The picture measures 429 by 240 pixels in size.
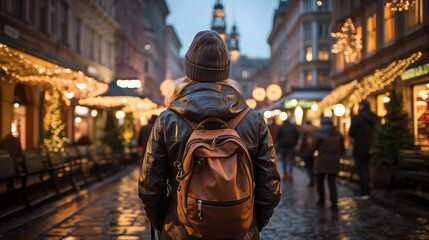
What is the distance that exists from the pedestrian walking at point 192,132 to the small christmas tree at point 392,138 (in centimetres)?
913

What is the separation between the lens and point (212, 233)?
7.86 feet

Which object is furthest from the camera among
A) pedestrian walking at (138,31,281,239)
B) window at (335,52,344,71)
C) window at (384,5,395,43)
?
window at (335,52,344,71)

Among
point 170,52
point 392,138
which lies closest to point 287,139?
point 392,138

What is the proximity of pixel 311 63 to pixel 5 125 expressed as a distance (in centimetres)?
4339

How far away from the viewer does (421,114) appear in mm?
13289

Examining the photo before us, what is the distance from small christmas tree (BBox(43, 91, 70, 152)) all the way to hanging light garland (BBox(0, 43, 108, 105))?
0.48 m

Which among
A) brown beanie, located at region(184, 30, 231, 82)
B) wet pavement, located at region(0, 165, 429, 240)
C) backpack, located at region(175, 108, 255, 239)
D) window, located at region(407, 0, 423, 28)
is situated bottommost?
wet pavement, located at region(0, 165, 429, 240)

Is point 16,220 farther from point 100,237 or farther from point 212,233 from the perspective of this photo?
point 212,233

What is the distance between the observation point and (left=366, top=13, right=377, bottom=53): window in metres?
20.3

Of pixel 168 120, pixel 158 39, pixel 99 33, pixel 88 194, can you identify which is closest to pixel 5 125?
pixel 88 194

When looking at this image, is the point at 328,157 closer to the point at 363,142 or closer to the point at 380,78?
the point at 363,142

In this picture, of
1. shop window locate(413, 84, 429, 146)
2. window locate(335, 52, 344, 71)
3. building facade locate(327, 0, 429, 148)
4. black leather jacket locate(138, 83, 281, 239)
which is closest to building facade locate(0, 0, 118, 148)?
black leather jacket locate(138, 83, 281, 239)

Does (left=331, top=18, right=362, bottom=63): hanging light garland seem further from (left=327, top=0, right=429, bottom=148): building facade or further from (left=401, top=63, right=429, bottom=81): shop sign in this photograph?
(left=401, top=63, right=429, bottom=81): shop sign

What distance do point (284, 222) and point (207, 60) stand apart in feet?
17.3
